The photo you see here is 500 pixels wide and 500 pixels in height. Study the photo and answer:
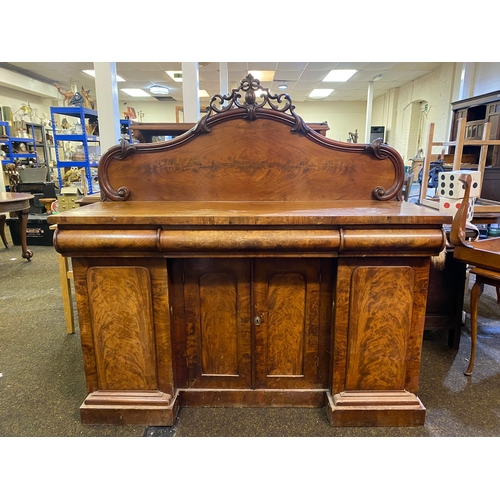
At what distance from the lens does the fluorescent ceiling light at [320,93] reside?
9.82 m

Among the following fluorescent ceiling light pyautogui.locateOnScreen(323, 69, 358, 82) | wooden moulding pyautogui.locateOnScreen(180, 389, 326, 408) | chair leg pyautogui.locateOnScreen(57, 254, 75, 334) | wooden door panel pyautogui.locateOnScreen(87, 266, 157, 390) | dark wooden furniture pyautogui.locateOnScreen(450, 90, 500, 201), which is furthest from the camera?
fluorescent ceiling light pyautogui.locateOnScreen(323, 69, 358, 82)

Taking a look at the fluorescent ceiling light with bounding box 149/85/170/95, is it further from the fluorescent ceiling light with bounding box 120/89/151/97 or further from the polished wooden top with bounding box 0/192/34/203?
the polished wooden top with bounding box 0/192/34/203

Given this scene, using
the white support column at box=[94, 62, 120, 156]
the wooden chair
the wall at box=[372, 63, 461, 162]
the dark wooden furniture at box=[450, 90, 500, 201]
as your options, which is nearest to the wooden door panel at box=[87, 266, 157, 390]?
the wooden chair

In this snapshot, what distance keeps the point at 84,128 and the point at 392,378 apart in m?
3.81

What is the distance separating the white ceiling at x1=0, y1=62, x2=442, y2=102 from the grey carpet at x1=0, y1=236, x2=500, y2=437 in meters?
5.42

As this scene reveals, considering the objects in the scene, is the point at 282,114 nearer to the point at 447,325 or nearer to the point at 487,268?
the point at 487,268

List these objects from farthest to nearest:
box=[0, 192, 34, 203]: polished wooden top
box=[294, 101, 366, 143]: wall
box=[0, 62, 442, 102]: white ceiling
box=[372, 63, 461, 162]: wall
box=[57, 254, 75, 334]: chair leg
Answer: box=[294, 101, 366, 143]: wall < box=[0, 62, 442, 102]: white ceiling < box=[372, 63, 461, 162]: wall < box=[0, 192, 34, 203]: polished wooden top < box=[57, 254, 75, 334]: chair leg

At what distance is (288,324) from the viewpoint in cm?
147

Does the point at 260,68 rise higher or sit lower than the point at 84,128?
higher

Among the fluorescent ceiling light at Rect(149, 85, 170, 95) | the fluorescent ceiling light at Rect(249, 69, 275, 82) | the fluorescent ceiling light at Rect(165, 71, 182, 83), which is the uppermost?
the fluorescent ceiling light at Rect(249, 69, 275, 82)

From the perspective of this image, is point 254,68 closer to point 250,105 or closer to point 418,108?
point 418,108

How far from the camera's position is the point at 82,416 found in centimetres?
145

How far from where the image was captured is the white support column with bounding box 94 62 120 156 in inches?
119

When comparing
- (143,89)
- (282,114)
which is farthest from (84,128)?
(143,89)
